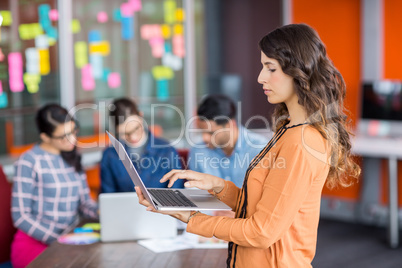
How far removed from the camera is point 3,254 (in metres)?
2.96

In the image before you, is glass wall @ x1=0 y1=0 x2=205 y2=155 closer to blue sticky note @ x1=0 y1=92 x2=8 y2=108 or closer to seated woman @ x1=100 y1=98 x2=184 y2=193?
blue sticky note @ x1=0 y1=92 x2=8 y2=108

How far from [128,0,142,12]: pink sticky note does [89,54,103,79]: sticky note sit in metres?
0.74

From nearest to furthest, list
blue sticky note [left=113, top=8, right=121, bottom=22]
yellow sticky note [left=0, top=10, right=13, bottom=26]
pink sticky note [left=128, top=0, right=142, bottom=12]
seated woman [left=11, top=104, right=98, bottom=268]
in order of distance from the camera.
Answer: seated woman [left=11, top=104, right=98, bottom=268] < yellow sticky note [left=0, top=10, right=13, bottom=26] < blue sticky note [left=113, top=8, right=121, bottom=22] < pink sticky note [left=128, top=0, right=142, bottom=12]

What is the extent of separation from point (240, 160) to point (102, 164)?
0.91 metres

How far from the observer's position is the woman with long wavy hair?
4.84 ft

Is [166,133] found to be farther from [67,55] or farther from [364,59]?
[364,59]

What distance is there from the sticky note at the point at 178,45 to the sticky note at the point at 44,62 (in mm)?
1824

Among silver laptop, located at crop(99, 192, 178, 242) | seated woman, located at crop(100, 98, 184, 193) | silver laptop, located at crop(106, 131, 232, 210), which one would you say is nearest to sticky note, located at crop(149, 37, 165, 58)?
seated woman, located at crop(100, 98, 184, 193)

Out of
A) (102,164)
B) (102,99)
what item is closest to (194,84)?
(102,99)

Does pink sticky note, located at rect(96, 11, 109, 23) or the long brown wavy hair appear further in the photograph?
pink sticky note, located at rect(96, 11, 109, 23)

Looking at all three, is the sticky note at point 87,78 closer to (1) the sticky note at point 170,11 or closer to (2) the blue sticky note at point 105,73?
(2) the blue sticky note at point 105,73

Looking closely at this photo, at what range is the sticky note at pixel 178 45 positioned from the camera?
5.75 metres

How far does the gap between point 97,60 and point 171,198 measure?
3463mm

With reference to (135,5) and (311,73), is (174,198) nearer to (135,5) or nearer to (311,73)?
(311,73)
